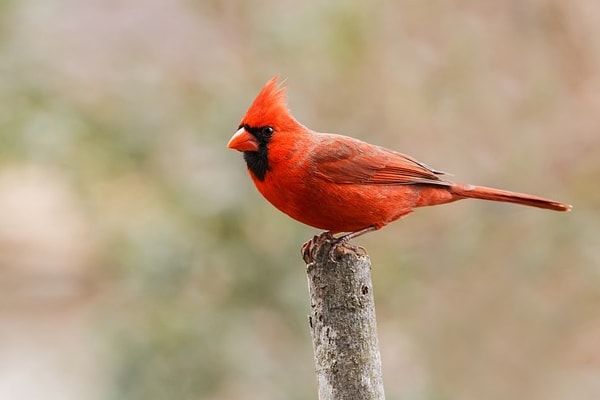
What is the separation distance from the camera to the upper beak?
286 centimetres

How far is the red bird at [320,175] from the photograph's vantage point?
2812 mm

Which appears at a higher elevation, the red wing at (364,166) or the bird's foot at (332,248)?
the red wing at (364,166)

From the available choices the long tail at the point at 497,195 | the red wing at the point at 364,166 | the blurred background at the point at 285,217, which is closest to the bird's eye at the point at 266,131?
the red wing at the point at 364,166

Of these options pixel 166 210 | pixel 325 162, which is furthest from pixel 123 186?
pixel 325 162

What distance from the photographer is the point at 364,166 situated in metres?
3.11

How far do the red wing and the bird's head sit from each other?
0.48 feet

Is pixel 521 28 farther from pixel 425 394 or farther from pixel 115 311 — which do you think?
pixel 115 311

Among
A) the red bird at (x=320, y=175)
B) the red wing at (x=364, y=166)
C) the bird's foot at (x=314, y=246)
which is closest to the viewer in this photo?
the bird's foot at (x=314, y=246)

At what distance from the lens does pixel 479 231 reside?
413 centimetres

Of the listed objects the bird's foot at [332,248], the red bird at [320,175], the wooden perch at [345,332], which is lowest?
the wooden perch at [345,332]

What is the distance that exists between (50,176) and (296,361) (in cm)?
130

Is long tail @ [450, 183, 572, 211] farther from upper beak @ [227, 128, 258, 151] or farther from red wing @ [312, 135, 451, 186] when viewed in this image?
upper beak @ [227, 128, 258, 151]

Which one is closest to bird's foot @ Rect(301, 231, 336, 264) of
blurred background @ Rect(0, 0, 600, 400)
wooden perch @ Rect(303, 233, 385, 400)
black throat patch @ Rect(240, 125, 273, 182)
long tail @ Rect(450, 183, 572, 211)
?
wooden perch @ Rect(303, 233, 385, 400)

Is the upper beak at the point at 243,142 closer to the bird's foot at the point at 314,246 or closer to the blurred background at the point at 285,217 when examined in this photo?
the bird's foot at the point at 314,246
